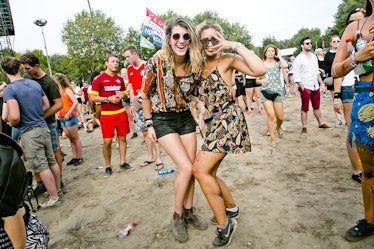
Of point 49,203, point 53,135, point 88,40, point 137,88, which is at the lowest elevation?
point 49,203

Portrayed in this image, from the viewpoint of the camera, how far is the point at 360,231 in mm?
2494

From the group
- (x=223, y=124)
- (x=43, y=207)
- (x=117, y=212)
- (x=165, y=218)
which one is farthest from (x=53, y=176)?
(x=223, y=124)

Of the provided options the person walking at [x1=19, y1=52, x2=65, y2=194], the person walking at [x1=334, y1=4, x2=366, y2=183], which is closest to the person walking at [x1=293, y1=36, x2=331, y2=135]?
the person walking at [x1=334, y1=4, x2=366, y2=183]

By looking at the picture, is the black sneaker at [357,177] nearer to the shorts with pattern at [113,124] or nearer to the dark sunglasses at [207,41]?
the dark sunglasses at [207,41]

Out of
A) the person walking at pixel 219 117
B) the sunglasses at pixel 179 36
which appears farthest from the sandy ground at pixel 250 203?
the sunglasses at pixel 179 36

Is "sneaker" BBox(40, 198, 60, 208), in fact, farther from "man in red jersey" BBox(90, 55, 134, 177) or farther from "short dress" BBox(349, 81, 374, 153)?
"short dress" BBox(349, 81, 374, 153)

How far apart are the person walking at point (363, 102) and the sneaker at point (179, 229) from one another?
1.55 metres

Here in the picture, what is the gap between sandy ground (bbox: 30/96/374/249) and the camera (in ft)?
9.09

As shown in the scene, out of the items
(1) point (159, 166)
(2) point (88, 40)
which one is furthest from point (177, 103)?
(2) point (88, 40)

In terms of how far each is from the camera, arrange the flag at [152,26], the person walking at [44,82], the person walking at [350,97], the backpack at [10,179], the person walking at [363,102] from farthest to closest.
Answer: the flag at [152,26]
the person walking at [44,82]
the person walking at [350,97]
the person walking at [363,102]
the backpack at [10,179]

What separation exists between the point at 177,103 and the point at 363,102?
172cm

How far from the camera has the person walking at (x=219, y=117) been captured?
2.55m

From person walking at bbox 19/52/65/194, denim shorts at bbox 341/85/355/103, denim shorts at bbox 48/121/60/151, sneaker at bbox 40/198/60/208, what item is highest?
person walking at bbox 19/52/65/194

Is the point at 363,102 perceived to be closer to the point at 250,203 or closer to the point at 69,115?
the point at 250,203
